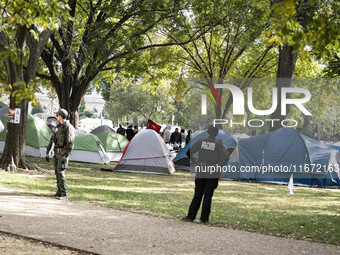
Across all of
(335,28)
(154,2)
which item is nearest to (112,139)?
(154,2)

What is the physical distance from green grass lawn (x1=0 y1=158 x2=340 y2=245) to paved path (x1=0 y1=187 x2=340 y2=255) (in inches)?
35.1

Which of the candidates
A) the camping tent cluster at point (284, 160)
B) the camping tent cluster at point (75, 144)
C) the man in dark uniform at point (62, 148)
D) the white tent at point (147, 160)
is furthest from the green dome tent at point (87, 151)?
the man in dark uniform at point (62, 148)

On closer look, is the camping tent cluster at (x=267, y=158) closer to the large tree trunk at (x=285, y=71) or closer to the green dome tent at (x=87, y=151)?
the large tree trunk at (x=285, y=71)

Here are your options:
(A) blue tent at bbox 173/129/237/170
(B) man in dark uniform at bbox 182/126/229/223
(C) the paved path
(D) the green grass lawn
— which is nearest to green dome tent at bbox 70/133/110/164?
(D) the green grass lawn

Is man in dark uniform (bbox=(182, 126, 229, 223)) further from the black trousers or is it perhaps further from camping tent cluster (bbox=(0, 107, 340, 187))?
camping tent cluster (bbox=(0, 107, 340, 187))

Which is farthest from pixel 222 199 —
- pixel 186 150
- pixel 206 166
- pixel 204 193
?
pixel 186 150

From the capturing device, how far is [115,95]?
208 ft

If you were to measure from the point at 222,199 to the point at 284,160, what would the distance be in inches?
258

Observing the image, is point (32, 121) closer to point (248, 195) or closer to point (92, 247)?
point (248, 195)

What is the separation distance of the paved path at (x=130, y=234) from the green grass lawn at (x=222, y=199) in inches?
35.1

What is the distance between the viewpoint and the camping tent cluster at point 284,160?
728 inches

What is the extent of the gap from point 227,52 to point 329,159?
14293 millimetres

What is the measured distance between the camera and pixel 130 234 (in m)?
7.39

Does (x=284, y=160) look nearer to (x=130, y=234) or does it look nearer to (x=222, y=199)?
(x=222, y=199)
